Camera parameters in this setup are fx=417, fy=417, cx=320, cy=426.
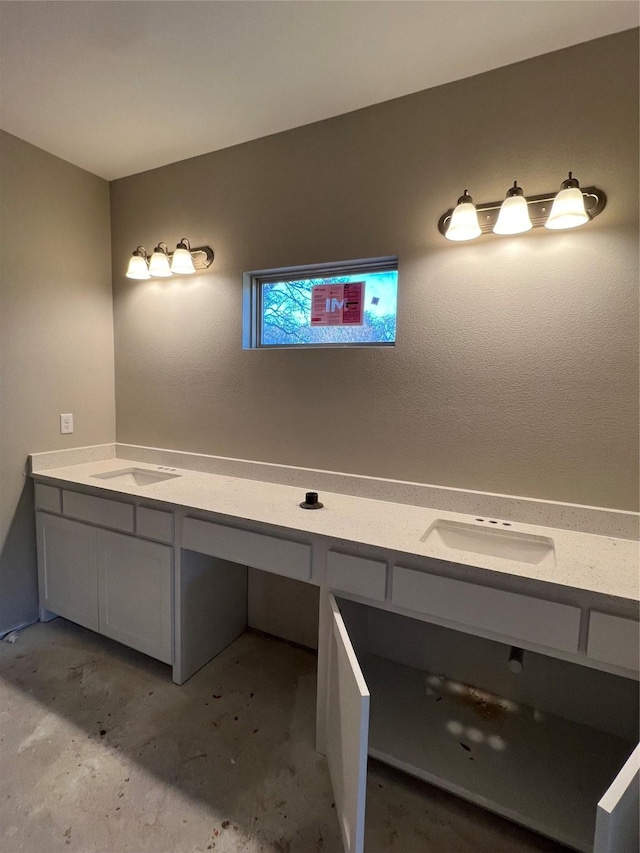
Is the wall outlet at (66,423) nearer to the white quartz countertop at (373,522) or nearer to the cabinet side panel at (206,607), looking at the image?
the white quartz countertop at (373,522)

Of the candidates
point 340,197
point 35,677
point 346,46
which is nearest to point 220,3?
point 346,46

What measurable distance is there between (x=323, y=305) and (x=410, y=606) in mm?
1385

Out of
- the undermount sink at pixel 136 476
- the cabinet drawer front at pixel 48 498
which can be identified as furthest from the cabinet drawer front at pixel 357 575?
the cabinet drawer front at pixel 48 498

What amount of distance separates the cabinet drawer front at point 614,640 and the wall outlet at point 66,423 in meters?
2.52

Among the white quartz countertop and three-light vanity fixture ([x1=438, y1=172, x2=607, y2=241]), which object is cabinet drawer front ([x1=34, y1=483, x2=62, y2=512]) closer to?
the white quartz countertop

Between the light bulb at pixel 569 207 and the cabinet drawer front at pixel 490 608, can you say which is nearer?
the cabinet drawer front at pixel 490 608

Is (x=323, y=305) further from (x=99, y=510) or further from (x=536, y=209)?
(x=99, y=510)

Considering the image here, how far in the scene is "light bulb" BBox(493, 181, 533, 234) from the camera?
140cm

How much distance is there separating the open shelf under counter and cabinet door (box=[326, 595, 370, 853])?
9.0 inches

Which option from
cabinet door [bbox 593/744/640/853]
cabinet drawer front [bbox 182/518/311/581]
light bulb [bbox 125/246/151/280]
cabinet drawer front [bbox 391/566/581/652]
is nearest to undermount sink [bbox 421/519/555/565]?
cabinet drawer front [bbox 391/566/581/652]

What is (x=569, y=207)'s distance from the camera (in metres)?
1.33

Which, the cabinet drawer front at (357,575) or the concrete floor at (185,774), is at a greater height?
the cabinet drawer front at (357,575)

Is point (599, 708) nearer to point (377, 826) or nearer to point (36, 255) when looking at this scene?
point (377, 826)

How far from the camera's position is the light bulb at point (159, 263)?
2154 millimetres
